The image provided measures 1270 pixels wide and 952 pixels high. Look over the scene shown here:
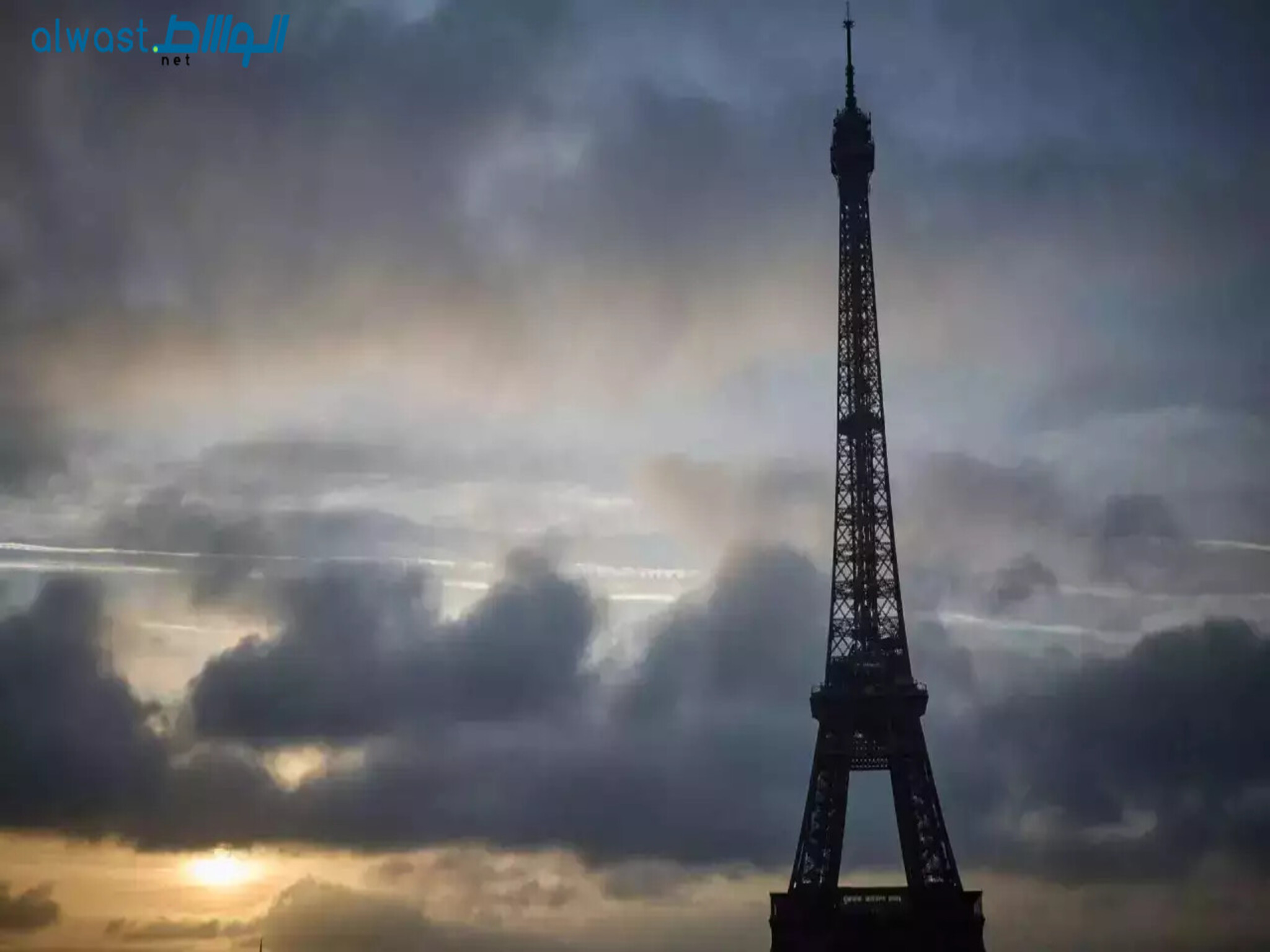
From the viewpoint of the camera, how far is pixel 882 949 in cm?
14888

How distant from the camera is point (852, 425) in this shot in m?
166

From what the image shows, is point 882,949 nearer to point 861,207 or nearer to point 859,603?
point 859,603

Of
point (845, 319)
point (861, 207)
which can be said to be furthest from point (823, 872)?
point (861, 207)

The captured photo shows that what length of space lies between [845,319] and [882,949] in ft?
223

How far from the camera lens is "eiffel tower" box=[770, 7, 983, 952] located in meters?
150

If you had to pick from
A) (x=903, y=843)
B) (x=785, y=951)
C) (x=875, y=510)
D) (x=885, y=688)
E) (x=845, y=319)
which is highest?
→ (x=845, y=319)

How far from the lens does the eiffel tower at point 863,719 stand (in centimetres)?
14950

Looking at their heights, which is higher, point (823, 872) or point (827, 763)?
point (827, 763)

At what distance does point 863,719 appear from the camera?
157750mm

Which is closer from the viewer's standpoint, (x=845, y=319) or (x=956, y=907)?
(x=956, y=907)

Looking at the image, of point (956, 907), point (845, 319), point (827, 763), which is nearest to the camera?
point (956, 907)

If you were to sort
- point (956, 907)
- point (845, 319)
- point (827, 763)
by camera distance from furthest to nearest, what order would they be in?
point (845, 319) → point (827, 763) → point (956, 907)

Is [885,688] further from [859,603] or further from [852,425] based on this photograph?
[852,425]

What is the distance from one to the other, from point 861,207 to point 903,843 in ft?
230
